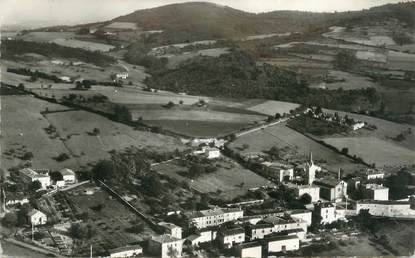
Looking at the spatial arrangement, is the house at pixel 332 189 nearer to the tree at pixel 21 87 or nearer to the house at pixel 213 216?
the house at pixel 213 216

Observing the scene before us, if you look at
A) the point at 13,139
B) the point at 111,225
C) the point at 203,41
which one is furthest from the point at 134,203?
the point at 203,41

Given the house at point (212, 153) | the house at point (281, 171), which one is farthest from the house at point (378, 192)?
the house at point (212, 153)

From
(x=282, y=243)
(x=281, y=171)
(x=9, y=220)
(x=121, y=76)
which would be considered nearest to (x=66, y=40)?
(x=121, y=76)

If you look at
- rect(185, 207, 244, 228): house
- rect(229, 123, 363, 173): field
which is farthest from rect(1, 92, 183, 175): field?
rect(185, 207, 244, 228): house

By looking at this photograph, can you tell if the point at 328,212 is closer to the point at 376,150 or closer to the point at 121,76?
the point at 376,150

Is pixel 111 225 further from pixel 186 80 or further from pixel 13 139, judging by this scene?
pixel 186 80

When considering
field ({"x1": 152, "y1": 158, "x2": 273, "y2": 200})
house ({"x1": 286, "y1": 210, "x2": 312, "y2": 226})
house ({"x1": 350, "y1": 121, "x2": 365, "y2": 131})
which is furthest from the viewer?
house ({"x1": 350, "y1": 121, "x2": 365, "y2": 131})

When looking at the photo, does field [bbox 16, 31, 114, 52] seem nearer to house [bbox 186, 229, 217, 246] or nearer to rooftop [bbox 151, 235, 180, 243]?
house [bbox 186, 229, 217, 246]

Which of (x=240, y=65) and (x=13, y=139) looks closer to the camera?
(x=13, y=139)
